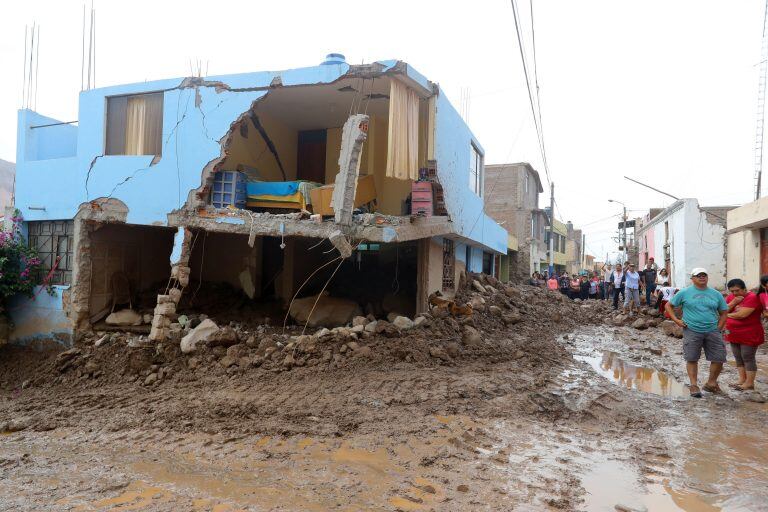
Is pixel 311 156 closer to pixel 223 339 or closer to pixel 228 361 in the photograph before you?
pixel 223 339

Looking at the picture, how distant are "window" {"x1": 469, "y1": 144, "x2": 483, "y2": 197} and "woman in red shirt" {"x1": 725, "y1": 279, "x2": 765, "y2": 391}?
7.45 m

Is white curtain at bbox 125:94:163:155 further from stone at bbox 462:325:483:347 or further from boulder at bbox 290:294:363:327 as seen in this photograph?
stone at bbox 462:325:483:347

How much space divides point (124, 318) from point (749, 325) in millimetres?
10930

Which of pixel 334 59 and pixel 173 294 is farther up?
pixel 334 59

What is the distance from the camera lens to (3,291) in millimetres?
10195

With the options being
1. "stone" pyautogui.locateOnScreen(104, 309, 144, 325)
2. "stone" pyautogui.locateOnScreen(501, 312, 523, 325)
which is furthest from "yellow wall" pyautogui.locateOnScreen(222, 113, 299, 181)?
"stone" pyautogui.locateOnScreen(501, 312, 523, 325)

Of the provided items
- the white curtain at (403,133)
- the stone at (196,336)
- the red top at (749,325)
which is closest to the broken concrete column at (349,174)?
the white curtain at (403,133)

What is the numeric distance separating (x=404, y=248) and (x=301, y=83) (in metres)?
5.38

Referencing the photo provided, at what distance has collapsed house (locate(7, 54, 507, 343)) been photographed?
8961 mm

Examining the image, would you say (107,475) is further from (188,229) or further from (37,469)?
A: (188,229)

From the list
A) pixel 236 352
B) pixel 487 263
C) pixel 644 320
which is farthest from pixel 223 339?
pixel 487 263

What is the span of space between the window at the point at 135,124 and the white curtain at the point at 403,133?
4713 mm

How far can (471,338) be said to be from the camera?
9.20 metres

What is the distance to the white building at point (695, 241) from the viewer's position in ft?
64.2
